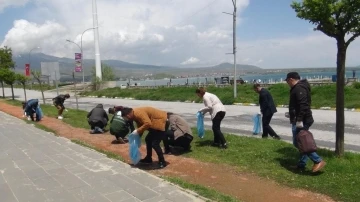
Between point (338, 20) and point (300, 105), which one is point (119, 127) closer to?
point (300, 105)

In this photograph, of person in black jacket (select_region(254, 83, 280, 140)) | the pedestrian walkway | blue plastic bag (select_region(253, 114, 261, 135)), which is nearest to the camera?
the pedestrian walkway

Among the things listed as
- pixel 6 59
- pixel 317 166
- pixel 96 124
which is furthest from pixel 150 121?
pixel 6 59

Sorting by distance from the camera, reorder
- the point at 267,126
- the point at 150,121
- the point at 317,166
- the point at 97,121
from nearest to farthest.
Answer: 1. the point at 317,166
2. the point at 150,121
3. the point at 267,126
4. the point at 97,121

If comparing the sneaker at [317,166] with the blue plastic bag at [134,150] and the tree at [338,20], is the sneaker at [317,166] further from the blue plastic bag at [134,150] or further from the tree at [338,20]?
the blue plastic bag at [134,150]

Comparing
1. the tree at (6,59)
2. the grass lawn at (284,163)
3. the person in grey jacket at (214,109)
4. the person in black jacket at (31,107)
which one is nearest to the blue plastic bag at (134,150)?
the grass lawn at (284,163)

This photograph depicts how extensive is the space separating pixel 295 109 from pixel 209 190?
229 cm

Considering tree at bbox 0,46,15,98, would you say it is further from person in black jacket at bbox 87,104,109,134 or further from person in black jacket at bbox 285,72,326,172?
Answer: person in black jacket at bbox 285,72,326,172

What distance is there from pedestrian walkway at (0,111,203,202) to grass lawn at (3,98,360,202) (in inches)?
71.4

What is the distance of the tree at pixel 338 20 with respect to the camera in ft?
19.8

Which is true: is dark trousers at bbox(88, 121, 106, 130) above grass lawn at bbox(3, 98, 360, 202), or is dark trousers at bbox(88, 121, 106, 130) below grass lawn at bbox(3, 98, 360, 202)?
above

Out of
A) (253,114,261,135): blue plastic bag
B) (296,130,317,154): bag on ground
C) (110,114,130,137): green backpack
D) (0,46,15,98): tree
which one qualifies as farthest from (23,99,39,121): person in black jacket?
(0,46,15,98): tree

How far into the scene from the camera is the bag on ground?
5941 mm

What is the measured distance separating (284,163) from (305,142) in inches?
37.3

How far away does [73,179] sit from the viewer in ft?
20.0
